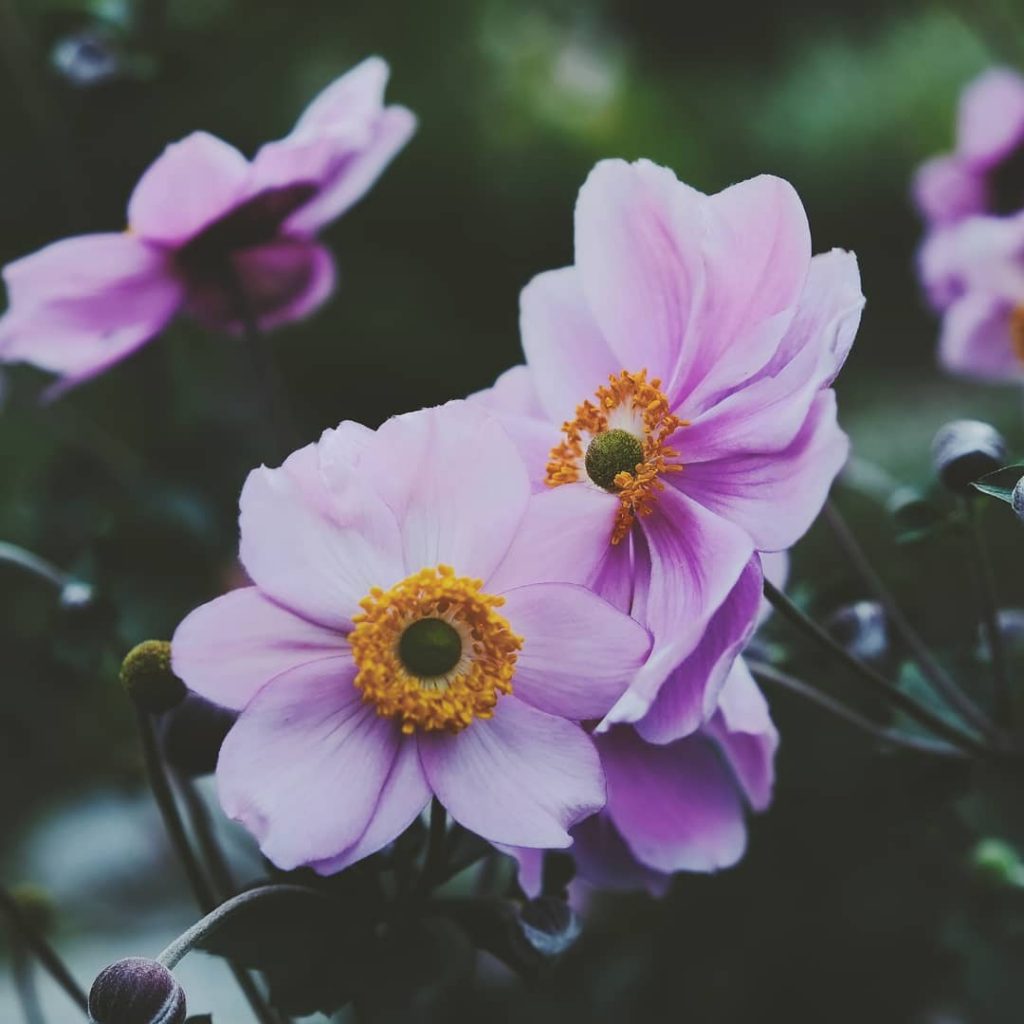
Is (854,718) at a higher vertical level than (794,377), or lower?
lower

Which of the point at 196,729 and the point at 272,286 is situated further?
the point at 272,286

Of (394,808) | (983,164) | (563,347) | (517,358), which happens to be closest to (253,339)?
(563,347)

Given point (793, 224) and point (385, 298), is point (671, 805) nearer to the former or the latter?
point (793, 224)

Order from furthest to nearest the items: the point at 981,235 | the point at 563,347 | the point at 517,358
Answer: the point at 517,358
the point at 981,235
the point at 563,347

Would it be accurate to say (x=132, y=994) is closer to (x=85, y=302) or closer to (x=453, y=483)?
(x=453, y=483)

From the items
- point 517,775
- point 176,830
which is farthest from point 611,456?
point 176,830

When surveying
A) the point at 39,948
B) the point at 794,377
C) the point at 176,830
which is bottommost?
the point at 39,948

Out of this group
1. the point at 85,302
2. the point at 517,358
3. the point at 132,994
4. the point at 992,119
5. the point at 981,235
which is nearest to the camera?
the point at 132,994

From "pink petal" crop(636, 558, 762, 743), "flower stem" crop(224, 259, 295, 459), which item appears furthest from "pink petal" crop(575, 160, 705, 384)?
"flower stem" crop(224, 259, 295, 459)

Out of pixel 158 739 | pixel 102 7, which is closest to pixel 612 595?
pixel 158 739
